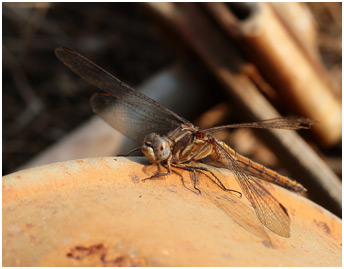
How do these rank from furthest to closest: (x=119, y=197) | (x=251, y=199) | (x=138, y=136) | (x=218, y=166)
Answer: (x=138, y=136) → (x=218, y=166) → (x=251, y=199) → (x=119, y=197)

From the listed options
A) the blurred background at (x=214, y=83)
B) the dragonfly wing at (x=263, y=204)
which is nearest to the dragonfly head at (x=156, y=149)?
the dragonfly wing at (x=263, y=204)

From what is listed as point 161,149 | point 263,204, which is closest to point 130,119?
point 161,149

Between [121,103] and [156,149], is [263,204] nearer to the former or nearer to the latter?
[156,149]

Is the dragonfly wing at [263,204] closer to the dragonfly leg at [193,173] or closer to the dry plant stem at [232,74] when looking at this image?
the dragonfly leg at [193,173]

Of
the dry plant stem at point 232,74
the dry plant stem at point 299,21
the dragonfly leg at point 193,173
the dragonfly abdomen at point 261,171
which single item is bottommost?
the dragonfly leg at point 193,173

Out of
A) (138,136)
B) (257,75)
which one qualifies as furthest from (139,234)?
(257,75)

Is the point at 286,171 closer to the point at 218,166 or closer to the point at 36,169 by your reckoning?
the point at 218,166
